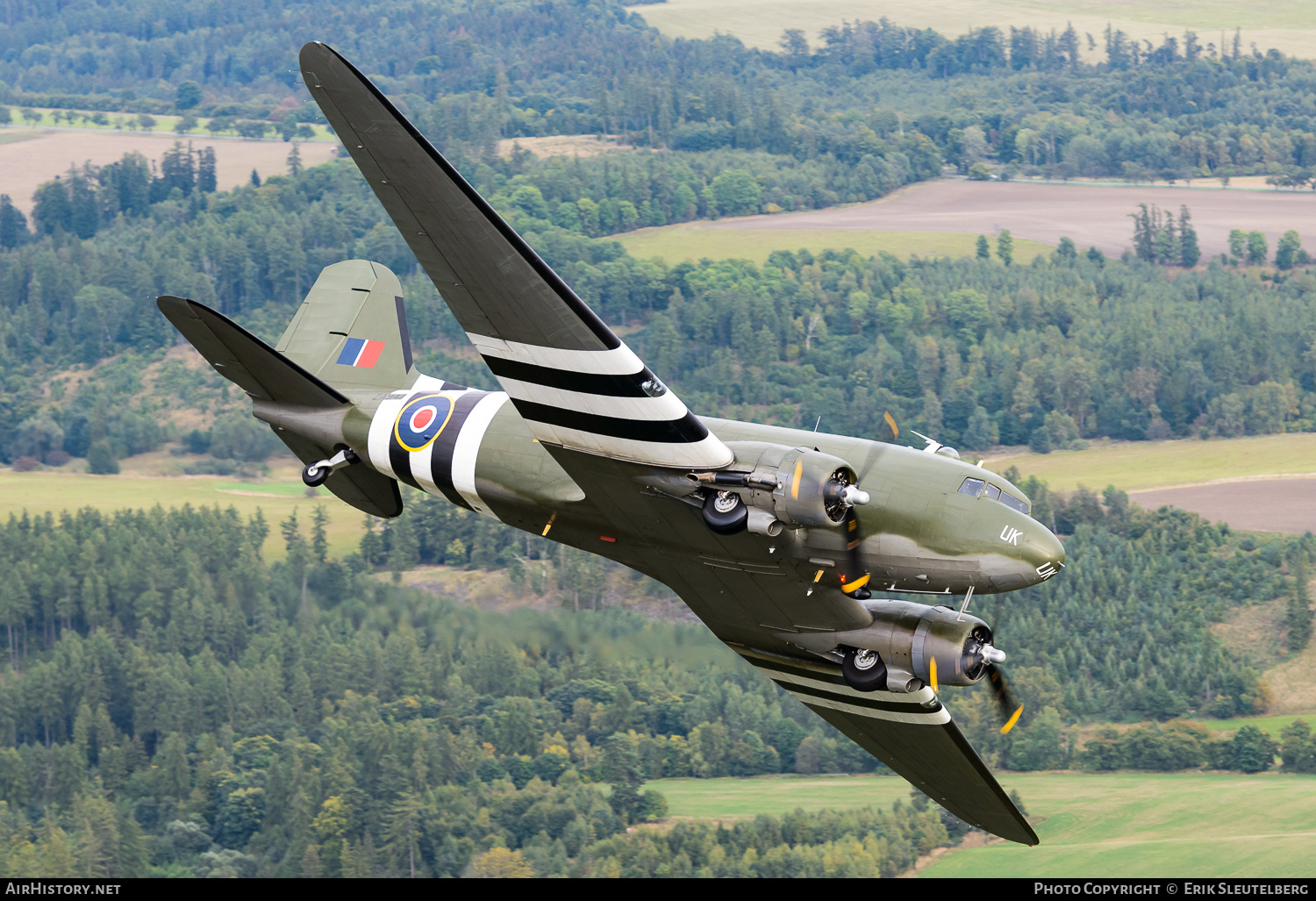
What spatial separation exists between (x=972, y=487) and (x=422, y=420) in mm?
13839

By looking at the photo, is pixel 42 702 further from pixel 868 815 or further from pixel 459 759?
pixel 868 815

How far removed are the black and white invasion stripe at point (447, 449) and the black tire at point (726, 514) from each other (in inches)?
299

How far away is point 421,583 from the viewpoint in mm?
180000

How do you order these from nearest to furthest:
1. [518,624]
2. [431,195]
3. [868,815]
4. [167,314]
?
[431,195] < [167,314] < [518,624] < [868,815]

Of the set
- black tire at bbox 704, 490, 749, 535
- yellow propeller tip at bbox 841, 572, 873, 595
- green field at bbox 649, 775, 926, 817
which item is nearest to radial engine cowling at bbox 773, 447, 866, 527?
black tire at bbox 704, 490, 749, 535

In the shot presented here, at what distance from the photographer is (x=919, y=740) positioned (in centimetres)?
4059

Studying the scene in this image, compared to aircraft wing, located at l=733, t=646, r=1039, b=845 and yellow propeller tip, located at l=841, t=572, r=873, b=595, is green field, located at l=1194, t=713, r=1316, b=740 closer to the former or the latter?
aircraft wing, located at l=733, t=646, r=1039, b=845

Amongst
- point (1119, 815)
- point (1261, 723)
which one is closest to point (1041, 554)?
point (1119, 815)

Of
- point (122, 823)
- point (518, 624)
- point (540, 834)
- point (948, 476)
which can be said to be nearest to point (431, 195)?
point (948, 476)

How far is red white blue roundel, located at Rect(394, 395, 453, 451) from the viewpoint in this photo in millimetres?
38281

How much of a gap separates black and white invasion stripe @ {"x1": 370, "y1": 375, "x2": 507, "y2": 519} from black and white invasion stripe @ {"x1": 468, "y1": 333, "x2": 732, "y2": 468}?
4.48 m

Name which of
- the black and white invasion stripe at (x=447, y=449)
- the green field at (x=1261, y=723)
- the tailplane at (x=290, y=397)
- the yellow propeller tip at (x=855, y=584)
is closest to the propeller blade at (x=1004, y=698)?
the yellow propeller tip at (x=855, y=584)

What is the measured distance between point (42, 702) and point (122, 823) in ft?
93.4

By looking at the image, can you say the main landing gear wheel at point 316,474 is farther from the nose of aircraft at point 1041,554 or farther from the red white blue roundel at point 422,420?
the nose of aircraft at point 1041,554
